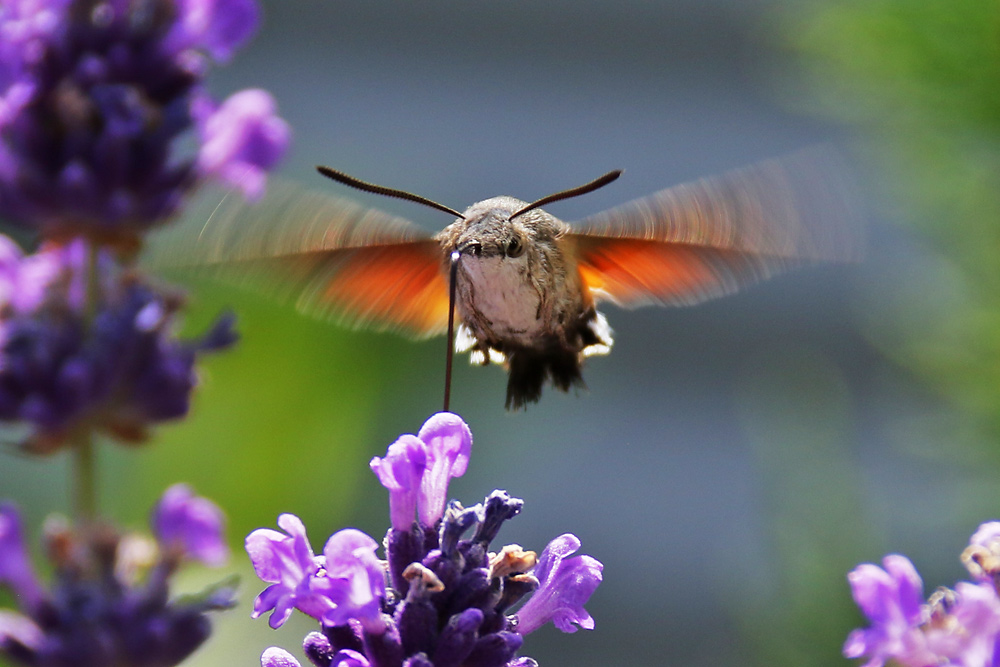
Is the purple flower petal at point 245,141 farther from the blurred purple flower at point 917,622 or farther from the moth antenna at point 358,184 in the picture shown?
the blurred purple flower at point 917,622

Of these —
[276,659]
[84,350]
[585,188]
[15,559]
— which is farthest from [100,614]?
[585,188]

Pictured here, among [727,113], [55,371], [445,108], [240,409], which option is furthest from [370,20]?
[55,371]

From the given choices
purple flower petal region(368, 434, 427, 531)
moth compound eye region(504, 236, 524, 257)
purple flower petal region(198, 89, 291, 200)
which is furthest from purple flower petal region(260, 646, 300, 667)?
purple flower petal region(198, 89, 291, 200)

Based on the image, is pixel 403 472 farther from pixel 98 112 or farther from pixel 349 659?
pixel 98 112

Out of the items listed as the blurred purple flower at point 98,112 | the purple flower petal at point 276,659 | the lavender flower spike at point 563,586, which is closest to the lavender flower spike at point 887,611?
the lavender flower spike at point 563,586

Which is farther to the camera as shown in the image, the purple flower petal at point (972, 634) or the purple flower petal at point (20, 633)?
the purple flower petal at point (20, 633)

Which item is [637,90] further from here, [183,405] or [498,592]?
[498,592]

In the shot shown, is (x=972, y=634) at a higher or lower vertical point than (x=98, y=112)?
lower
